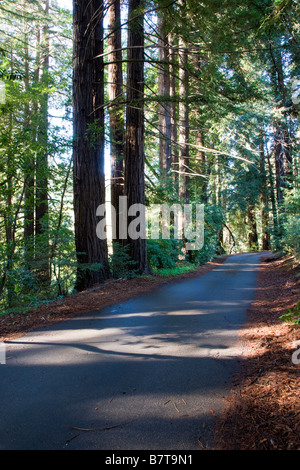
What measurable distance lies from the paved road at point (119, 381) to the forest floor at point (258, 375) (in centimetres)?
15

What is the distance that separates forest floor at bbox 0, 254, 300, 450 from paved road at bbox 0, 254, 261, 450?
0.48 feet

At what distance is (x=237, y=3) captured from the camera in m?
7.19

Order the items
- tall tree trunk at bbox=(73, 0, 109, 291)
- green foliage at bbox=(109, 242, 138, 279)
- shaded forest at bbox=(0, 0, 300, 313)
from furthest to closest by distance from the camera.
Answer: green foliage at bbox=(109, 242, 138, 279) → tall tree trunk at bbox=(73, 0, 109, 291) → shaded forest at bbox=(0, 0, 300, 313)

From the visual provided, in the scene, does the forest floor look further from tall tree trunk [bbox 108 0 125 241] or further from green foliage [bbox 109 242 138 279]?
tall tree trunk [bbox 108 0 125 241]

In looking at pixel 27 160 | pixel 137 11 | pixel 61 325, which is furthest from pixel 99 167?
pixel 61 325

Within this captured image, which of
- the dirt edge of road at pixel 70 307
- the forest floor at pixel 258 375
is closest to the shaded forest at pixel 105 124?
the dirt edge of road at pixel 70 307

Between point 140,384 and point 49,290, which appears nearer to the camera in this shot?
point 140,384

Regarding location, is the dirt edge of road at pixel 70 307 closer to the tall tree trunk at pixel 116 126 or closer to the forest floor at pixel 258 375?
the forest floor at pixel 258 375

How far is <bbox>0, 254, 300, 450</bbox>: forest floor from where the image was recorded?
6.95 ft

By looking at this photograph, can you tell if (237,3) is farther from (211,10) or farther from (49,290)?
(49,290)

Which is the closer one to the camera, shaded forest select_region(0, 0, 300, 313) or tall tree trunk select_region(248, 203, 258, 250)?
shaded forest select_region(0, 0, 300, 313)

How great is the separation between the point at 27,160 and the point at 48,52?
13205 millimetres

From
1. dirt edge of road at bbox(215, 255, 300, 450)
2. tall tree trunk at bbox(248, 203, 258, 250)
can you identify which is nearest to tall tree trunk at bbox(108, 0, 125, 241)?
dirt edge of road at bbox(215, 255, 300, 450)

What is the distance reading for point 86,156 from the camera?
848 cm
